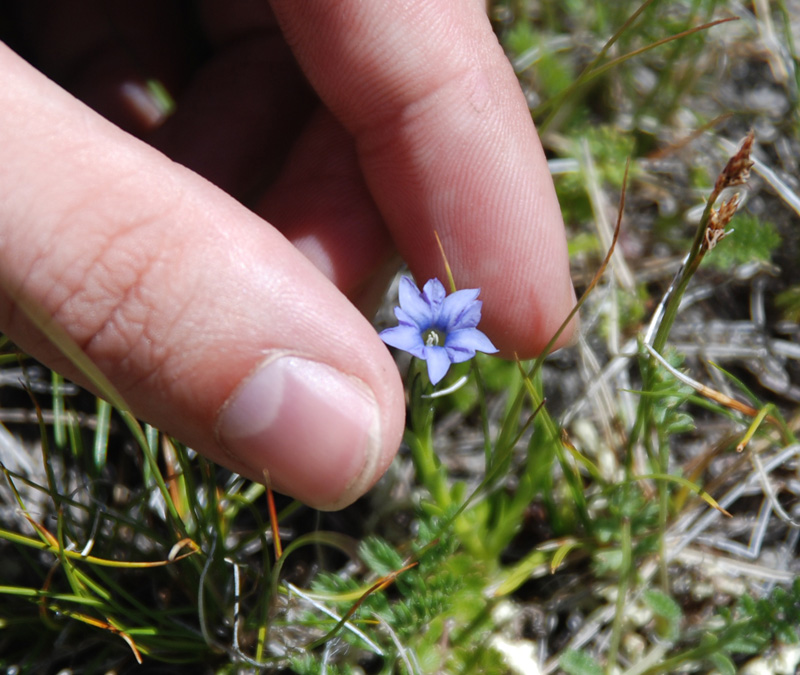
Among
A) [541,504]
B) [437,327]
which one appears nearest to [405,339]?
[437,327]

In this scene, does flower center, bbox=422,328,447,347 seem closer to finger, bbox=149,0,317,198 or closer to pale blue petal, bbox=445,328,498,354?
pale blue petal, bbox=445,328,498,354

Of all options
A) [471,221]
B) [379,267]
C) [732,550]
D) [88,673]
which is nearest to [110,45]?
[379,267]

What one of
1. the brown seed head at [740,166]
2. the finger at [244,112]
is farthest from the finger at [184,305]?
the finger at [244,112]

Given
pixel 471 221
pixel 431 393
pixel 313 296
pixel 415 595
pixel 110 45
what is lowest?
pixel 415 595

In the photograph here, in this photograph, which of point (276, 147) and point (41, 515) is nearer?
point (41, 515)

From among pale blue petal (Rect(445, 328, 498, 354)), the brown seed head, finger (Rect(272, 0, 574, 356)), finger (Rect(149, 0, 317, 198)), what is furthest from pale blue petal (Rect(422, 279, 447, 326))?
finger (Rect(149, 0, 317, 198))

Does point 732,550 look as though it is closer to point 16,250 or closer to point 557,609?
point 557,609
